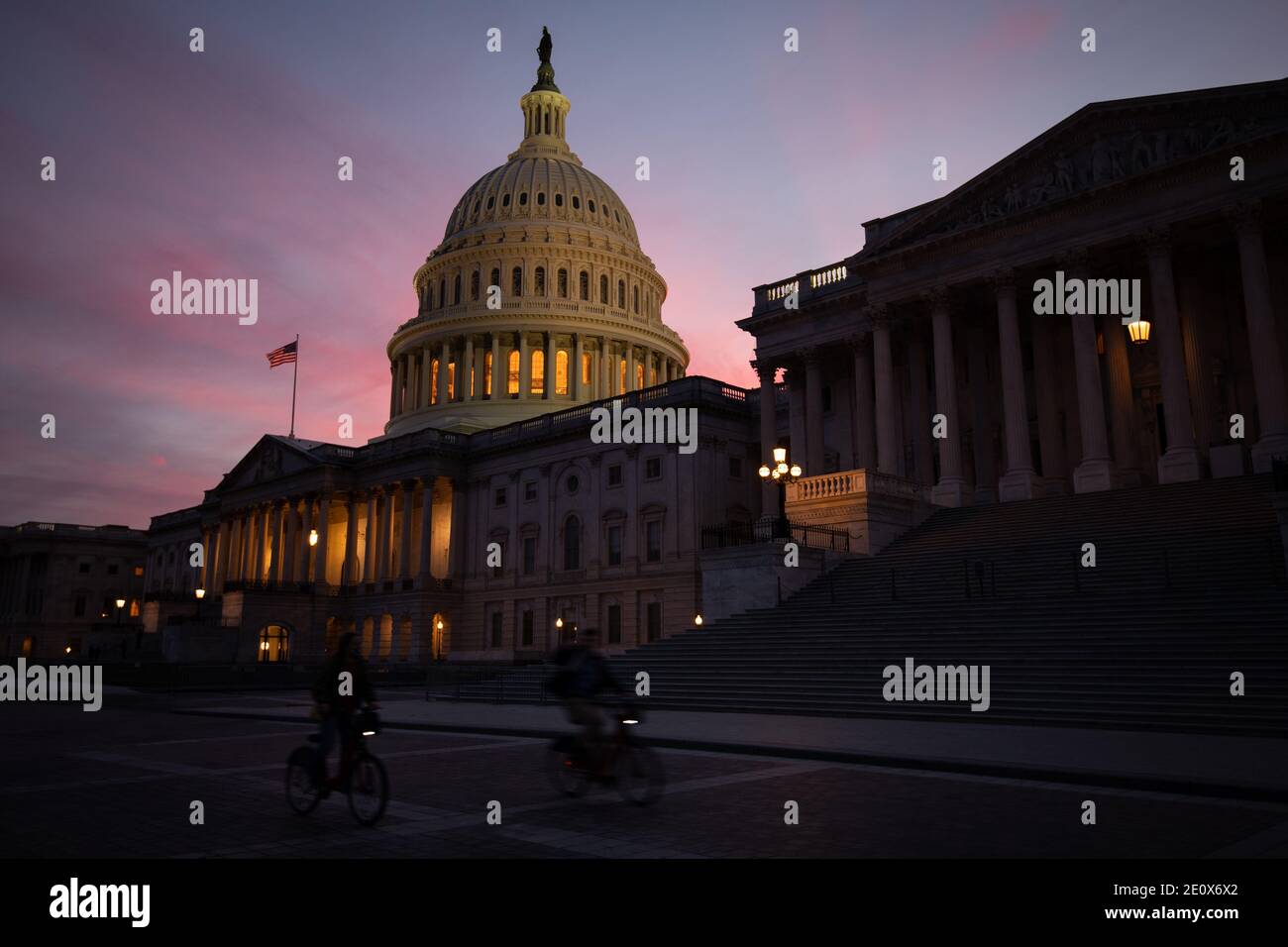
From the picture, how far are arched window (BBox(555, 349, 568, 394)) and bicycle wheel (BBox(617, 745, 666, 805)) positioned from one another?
83793 millimetres

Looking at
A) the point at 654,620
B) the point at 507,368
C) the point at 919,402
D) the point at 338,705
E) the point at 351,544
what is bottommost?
the point at 338,705

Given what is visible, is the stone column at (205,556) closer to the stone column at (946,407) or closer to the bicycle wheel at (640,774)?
the stone column at (946,407)

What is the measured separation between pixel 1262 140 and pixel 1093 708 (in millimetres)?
24238

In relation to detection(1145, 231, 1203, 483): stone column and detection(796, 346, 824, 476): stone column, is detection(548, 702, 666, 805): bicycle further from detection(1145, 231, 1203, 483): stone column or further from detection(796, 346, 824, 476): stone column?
detection(796, 346, 824, 476): stone column

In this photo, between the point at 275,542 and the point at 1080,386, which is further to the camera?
the point at 275,542

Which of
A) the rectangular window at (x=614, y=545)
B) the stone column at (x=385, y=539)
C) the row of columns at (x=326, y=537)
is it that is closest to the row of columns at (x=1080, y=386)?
the rectangular window at (x=614, y=545)

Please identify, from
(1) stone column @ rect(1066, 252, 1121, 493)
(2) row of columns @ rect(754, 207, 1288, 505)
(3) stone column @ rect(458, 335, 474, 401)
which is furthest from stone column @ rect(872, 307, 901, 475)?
(3) stone column @ rect(458, 335, 474, 401)

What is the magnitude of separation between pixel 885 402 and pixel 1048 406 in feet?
22.3

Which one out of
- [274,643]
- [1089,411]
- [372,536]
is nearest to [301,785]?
[1089,411]

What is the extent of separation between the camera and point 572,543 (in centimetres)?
6600

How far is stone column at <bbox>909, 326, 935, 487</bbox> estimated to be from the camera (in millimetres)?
44969

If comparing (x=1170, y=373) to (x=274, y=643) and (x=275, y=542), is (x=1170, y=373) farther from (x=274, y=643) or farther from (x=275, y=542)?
(x=275, y=542)
